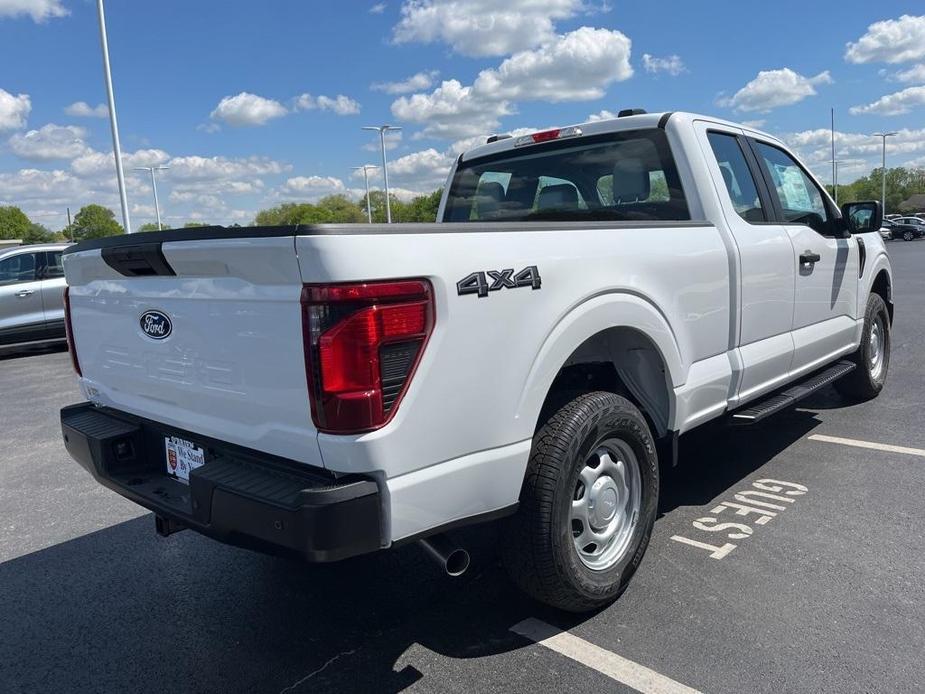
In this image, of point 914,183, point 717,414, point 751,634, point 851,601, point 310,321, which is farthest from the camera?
point 914,183

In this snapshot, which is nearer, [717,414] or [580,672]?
[580,672]

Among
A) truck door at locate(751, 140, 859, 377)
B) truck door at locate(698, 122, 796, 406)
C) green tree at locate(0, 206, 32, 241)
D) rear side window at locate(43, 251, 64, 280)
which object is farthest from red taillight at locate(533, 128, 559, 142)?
green tree at locate(0, 206, 32, 241)

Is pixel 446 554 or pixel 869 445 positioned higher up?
pixel 446 554

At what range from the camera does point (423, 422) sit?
2.25 meters

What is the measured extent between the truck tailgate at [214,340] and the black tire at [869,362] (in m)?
4.99

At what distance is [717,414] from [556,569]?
154 cm

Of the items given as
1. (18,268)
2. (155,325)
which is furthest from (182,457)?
(18,268)

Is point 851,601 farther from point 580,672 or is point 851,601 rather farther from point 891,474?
point 891,474

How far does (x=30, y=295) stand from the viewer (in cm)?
1147

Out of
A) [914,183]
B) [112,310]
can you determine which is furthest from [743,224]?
[914,183]

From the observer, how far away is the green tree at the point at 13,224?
114500 mm

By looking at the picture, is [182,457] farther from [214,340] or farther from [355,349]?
[355,349]

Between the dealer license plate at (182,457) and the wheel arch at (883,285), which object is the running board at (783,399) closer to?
the wheel arch at (883,285)

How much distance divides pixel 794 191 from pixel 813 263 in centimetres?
55
